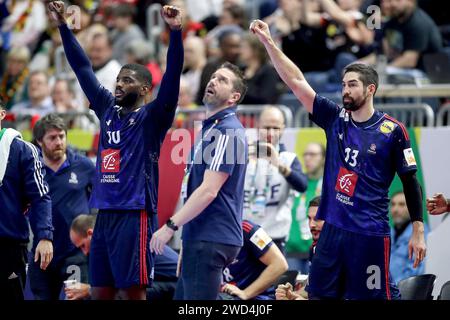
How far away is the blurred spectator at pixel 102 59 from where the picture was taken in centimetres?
1517

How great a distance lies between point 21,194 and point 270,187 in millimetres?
3262

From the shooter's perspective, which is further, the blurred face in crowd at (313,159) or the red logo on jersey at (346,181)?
the blurred face in crowd at (313,159)

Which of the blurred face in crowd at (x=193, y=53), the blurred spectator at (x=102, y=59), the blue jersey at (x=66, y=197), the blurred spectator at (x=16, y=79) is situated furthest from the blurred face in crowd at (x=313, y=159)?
A: the blurred spectator at (x=16, y=79)

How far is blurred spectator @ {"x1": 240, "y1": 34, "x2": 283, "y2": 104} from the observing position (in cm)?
1405

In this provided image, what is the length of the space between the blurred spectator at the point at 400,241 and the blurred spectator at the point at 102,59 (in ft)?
15.4

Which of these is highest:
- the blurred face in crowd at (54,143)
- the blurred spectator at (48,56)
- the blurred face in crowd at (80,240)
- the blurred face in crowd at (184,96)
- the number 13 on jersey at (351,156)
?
the blurred spectator at (48,56)

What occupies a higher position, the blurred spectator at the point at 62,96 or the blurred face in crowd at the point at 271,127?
the blurred spectator at the point at 62,96

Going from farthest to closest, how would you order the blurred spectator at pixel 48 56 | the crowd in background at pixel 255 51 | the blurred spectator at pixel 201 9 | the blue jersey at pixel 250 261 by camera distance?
the blurred spectator at pixel 48 56, the blurred spectator at pixel 201 9, the crowd in background at pixel 255 51, the blue jersey at pixel 250 261

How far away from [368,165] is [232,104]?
1.25m

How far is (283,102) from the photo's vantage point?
559 inches

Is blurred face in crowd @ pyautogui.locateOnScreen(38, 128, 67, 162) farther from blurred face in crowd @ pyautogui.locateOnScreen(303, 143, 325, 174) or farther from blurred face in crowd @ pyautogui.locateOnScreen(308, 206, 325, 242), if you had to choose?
blurred face in crowd @ pyautogui.locateOnScreen(303, 143, 325, 174)

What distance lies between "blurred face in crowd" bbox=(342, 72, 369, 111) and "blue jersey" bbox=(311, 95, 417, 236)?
142 mm

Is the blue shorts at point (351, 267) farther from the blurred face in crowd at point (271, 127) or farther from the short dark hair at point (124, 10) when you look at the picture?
the short dark hair at point (124, 10)
